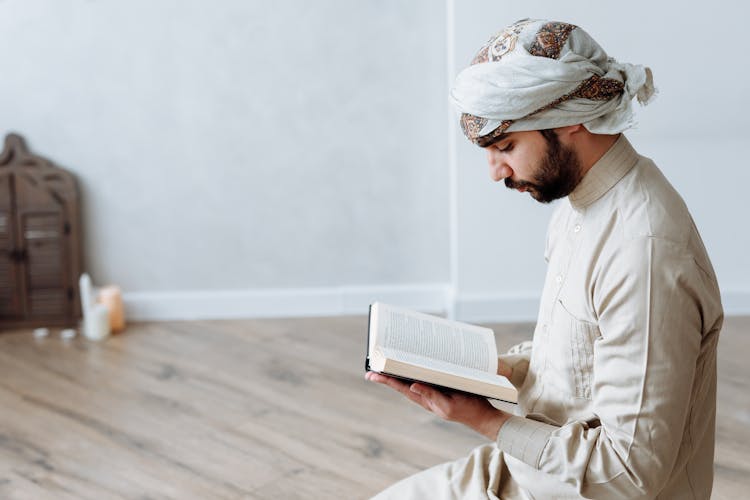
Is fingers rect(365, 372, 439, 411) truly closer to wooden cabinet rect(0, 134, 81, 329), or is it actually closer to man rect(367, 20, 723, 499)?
man rect(367, 20, 723, 499)

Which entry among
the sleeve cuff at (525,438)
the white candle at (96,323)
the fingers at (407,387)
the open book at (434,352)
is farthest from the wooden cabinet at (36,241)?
the sleeve cuff at (525,438)

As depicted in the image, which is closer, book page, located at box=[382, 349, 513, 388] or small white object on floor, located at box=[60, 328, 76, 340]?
book page, located at box=[382, 349, 513, 388]

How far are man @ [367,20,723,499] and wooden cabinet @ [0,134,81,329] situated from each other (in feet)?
8.59

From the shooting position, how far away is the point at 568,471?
4.29ft

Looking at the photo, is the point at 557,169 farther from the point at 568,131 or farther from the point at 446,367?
the point at 446,367

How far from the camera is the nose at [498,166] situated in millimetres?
1408

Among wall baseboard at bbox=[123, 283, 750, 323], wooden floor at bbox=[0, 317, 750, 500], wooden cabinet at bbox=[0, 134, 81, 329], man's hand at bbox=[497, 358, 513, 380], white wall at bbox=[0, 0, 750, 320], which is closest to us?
man's hand at bbox=[497, 358, 513, 380]

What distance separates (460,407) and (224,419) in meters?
1.57

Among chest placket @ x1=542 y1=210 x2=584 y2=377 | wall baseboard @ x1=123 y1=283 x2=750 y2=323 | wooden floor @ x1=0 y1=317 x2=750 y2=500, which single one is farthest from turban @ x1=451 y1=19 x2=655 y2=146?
wall baseboard @ x1=123 y1=283 x2=750 y2=323

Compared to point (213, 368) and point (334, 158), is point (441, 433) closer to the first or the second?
point (213, 368)

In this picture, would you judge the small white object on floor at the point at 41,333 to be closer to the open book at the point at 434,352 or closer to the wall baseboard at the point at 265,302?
the wall baseboard at the point at 265,302

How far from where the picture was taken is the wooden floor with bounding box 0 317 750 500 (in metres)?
2.44

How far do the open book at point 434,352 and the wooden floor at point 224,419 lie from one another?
96cm

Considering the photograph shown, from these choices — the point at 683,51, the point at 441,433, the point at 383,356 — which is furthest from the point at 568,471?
the point at 683,51
